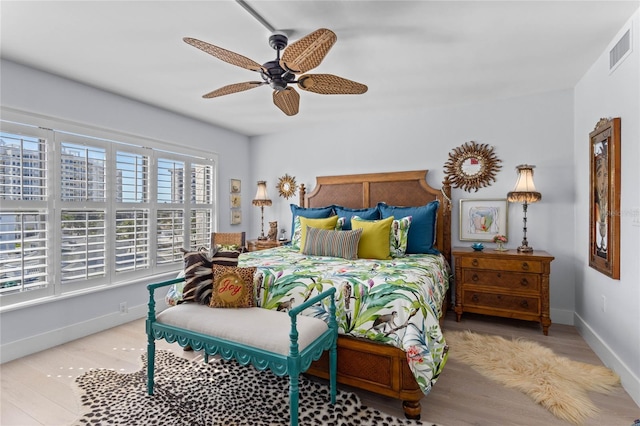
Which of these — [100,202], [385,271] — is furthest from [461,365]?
[100,202]

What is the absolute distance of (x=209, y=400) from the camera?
2.12 meters

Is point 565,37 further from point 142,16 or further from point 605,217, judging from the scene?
point 142,16

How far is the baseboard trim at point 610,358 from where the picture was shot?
212cm

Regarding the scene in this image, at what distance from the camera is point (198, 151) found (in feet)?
14.8

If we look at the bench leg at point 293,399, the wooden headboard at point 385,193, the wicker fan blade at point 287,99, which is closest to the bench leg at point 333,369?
the bench leg at point 293,399

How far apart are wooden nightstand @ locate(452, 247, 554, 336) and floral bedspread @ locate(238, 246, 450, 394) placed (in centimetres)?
99

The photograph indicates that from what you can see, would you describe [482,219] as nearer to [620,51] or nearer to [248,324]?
[620,51]

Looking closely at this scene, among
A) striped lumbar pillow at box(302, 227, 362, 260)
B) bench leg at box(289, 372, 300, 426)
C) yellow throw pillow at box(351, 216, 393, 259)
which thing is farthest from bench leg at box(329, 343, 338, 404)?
yellow throw pillow at box(351, 216, 393, 259)

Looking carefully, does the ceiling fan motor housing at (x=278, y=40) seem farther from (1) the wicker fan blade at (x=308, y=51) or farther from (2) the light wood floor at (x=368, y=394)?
(2) the light wood floor at (x=368, y=394)

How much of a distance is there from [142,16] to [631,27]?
10.8 feet

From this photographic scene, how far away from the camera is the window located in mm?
2758

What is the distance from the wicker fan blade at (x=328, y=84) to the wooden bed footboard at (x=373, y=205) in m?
1.78

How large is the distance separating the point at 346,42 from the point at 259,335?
2164mm

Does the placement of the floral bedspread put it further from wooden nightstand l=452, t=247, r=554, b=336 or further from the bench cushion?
wooden nightstand l=452, t=247, r=554, b=336
